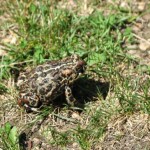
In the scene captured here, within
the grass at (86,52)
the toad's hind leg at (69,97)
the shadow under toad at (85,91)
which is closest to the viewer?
the grass at (86,52)

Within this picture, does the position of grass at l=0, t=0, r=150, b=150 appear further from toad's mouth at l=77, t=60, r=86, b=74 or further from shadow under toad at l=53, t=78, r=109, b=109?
toad's mouth at l=77, t=60, r=86, b=74

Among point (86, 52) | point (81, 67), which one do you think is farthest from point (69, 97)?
point (86, 52)

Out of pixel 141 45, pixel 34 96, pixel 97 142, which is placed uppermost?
pixel 141 45

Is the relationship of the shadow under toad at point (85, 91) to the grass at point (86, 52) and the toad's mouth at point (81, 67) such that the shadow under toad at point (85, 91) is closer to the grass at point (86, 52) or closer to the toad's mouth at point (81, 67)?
the grass at point (86, 52)

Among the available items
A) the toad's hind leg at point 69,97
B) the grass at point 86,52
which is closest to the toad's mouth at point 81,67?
the toad's hind leg at point 69,97

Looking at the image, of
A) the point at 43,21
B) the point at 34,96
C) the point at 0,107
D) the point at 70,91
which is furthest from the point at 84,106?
the point at 43,21

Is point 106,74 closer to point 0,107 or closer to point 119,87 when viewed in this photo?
point 119,87

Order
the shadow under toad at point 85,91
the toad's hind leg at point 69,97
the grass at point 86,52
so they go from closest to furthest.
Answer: the grass at point 86,52, the toad's hind leg at point 69,97, the shadow under toad at point 85,91

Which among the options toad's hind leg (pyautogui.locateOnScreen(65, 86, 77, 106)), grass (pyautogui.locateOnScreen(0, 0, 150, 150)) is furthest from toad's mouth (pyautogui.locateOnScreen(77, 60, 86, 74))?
grass (pyautogui.locateOnScreen(0, 0, 150, 150))

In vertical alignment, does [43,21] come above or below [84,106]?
above
